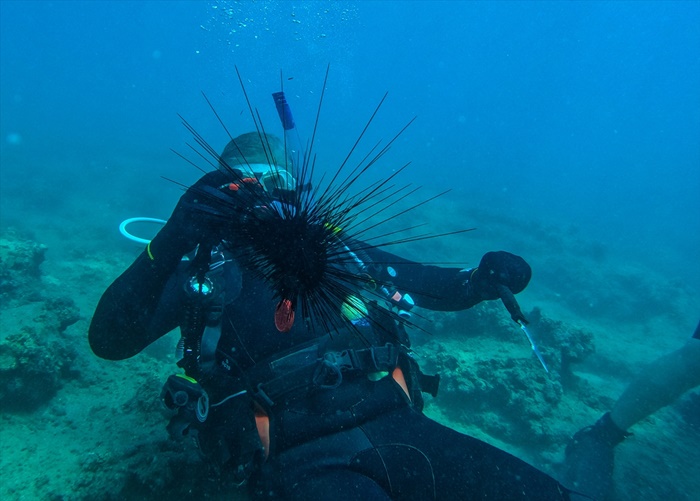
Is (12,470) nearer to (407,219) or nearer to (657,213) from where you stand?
(407,219)

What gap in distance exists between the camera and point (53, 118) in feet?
155

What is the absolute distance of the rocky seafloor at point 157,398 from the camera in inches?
102

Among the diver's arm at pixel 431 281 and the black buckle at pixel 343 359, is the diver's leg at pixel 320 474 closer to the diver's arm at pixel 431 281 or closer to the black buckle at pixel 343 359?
the black buckle at pixel 343 359

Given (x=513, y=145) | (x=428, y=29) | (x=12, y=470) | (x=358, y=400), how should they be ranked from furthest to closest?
1. (x=428, y=29)
2. (x=513, y=145)
3. (x=12, y=470)
4. (x=358, y=400)

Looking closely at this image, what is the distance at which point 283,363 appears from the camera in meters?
2.16

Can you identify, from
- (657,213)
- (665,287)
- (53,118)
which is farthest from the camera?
(53,118)

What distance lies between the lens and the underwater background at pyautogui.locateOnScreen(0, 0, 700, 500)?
3400 millimetres

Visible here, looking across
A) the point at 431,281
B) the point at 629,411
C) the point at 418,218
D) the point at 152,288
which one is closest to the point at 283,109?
the point at 152,288

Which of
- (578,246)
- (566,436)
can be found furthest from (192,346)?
(578,246)

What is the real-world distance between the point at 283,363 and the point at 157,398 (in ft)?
6.55

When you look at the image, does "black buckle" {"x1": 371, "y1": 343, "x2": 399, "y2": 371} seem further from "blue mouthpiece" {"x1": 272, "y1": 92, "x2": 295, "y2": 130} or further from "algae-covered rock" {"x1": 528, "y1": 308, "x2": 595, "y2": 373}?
"algae-covered rock" {"x1": 528, "y1": 308, "x2": 595, "y2": 373}

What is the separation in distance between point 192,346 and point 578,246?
864 inches

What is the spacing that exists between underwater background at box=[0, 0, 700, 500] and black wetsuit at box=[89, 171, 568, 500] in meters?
0.95

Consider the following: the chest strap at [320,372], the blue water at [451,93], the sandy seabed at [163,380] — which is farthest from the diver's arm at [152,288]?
the blue water at [451,93]
